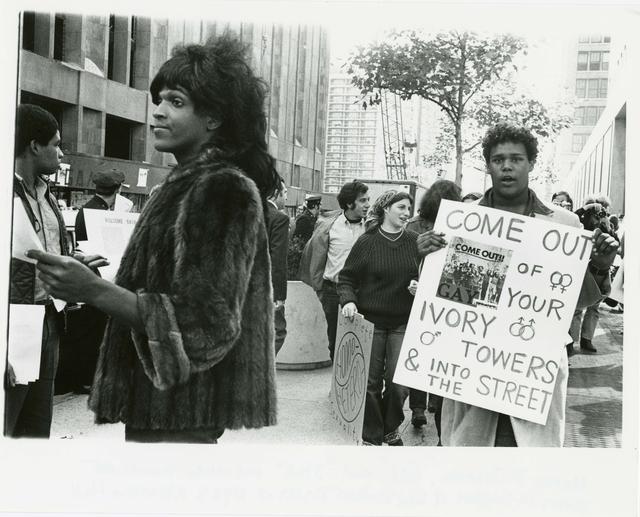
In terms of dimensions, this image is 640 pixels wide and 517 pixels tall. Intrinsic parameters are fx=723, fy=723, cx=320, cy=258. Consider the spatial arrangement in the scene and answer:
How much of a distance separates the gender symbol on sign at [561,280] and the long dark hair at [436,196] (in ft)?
5.04

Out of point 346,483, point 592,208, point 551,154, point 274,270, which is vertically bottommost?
point 346,483

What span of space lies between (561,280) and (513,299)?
9.0 inches

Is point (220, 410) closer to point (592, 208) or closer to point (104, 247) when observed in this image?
point (104, 247)

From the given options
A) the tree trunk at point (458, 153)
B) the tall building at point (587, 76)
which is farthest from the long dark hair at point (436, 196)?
the tall building at point (587, 76)

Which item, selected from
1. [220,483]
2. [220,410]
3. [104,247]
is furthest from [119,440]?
[220,410]

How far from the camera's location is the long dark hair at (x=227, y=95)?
2311 millimetres

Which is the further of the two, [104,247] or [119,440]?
[119,440]

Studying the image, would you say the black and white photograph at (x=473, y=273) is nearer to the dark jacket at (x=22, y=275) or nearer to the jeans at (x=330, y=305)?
the dark jacket at (x=22, y=275)

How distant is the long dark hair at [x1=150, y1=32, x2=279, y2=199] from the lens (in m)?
2.31

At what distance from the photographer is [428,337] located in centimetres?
342

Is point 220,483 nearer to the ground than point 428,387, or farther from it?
nearer to the ground

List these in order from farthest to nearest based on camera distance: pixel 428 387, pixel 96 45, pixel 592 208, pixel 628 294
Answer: pixel 592 208, pixel 96 45, pixel 628 294, pixel 428 387

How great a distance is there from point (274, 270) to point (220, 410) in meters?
3.69

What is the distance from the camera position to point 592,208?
581 centimetres
